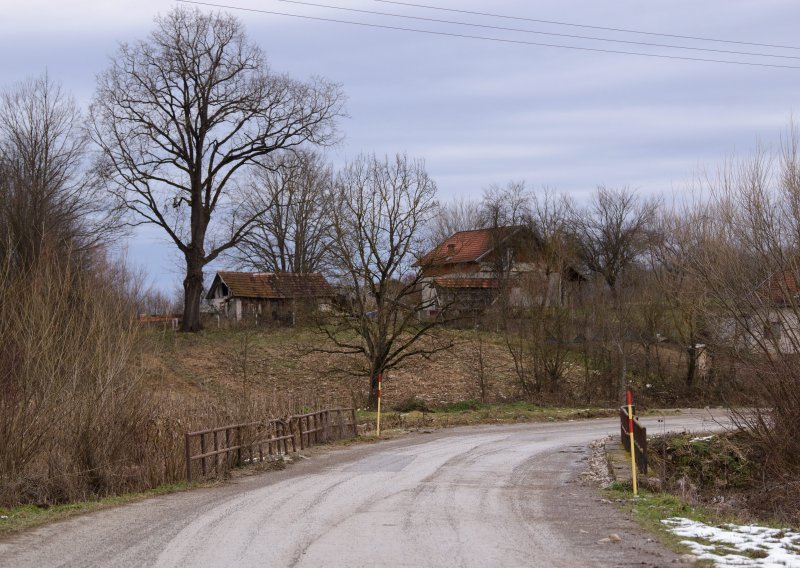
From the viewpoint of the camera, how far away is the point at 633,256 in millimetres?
71125

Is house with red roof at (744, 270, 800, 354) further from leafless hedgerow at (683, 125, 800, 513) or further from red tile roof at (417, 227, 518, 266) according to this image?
red tile roof at (417, 227, 518, 266)

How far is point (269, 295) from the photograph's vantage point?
76.1 meters

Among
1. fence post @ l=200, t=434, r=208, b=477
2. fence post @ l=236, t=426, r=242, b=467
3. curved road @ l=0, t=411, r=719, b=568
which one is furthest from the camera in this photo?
fence post @ l=236, t=426, r=242, b=467

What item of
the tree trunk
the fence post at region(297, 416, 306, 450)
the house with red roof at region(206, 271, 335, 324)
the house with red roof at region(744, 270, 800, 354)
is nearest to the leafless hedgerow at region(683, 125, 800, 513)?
the house with red roof at region(744, 270, 800, 354)

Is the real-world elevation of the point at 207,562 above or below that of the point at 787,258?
below

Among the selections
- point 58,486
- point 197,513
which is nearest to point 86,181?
point 58,486

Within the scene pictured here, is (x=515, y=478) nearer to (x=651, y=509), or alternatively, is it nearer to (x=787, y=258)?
(x=651, y=509)

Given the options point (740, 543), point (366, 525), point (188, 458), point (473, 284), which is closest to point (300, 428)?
point (188, 458)

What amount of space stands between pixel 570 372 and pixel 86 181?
2347 cm

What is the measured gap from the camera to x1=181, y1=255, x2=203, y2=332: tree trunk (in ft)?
184

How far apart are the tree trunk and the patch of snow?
45969mm

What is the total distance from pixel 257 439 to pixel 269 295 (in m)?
55.9

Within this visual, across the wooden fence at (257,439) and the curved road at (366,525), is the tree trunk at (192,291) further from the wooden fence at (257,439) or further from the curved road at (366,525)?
the curved road at (366,525)

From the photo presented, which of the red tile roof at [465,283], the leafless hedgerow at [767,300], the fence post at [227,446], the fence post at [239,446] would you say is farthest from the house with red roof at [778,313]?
the red tile roof at [465,283]
